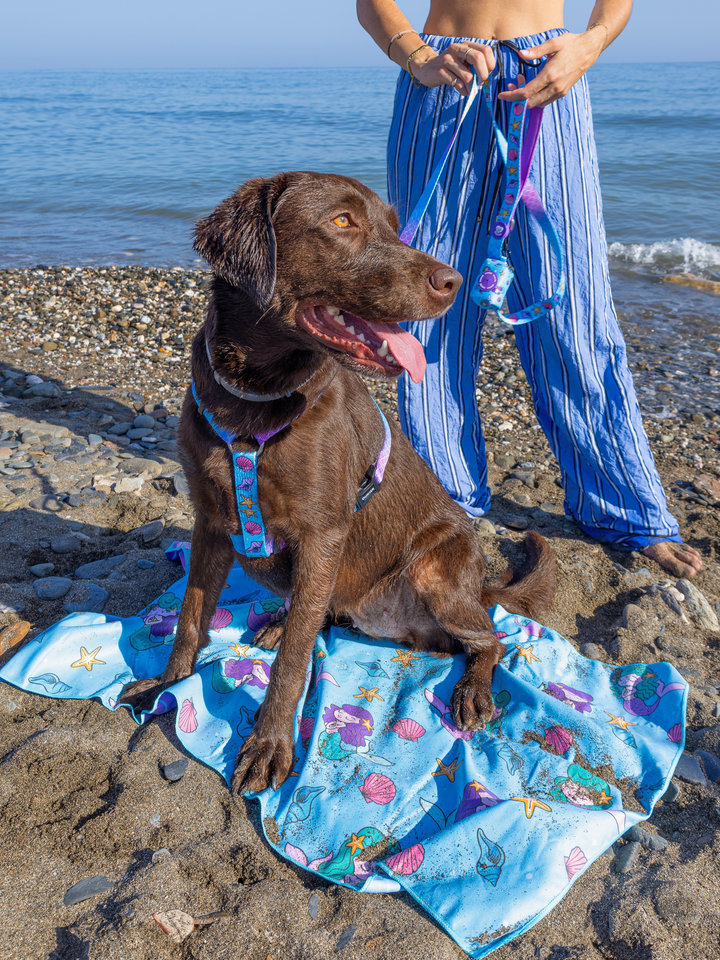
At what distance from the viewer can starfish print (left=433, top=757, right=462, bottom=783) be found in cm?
247

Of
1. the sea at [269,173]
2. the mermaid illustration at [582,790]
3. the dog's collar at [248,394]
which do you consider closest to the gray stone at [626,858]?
the mermaid illustration at [582,790]

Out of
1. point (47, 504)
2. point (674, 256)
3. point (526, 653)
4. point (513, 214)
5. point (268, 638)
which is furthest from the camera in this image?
point (674, 256)

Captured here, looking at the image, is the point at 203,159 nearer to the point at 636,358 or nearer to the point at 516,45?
the point at 636,358

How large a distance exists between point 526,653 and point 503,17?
284 centimetres

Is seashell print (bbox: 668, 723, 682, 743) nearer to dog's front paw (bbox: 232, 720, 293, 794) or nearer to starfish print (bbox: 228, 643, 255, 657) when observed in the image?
dog's front paw (bbox: 232, 720, 293, 794)

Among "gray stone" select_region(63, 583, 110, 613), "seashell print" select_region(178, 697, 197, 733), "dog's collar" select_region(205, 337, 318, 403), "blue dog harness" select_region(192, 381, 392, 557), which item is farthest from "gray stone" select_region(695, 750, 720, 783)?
"gray stone" select_region(63, 583, 110, 613)

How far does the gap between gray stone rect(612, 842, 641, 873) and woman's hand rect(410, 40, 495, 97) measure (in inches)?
118

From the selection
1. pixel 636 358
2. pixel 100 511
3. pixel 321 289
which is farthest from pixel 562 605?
pixel 636 358

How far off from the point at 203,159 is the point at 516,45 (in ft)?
60.1

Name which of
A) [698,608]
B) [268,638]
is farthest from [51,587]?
[698,608]

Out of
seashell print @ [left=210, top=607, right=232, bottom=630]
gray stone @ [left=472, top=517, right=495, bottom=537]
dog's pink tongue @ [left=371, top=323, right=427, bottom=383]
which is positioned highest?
dog's pink tongue @ [left=371, top=323, right=427, bottom=383]

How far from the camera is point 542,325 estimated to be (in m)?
3.64

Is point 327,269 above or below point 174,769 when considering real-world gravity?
above

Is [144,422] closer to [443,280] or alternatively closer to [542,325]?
[542,325]
